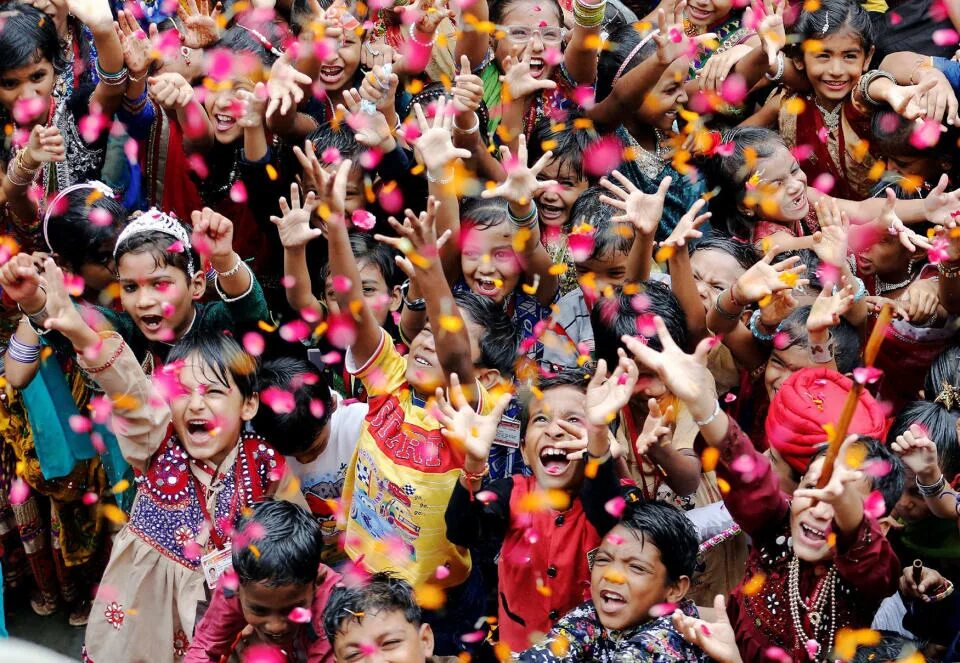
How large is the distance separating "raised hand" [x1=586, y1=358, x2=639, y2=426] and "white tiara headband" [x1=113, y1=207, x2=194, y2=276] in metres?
1.50

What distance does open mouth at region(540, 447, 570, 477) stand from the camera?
3547mm

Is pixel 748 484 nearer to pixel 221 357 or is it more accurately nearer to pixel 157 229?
pixel 221 357

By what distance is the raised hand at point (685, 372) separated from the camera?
10.8 ft

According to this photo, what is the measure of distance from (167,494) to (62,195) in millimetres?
1240

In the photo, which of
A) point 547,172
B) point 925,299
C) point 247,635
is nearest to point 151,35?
point 547,172

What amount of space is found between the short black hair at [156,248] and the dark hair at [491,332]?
902 millimetres

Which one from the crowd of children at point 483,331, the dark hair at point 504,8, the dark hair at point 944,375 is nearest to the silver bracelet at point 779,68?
the crowd of children at point 483,331

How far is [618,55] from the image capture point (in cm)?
495

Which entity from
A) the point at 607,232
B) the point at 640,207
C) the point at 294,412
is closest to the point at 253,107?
the point at 294,412

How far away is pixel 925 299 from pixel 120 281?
8.65 ft

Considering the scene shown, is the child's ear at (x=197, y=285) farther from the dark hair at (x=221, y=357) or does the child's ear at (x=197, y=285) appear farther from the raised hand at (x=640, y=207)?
the raised hand at (x=640, y=207)

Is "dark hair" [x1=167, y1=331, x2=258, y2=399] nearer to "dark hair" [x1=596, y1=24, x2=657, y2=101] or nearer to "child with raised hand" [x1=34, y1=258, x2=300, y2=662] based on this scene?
"child with raised hand" [x1=34, y1=258, x2=300, y2=662]

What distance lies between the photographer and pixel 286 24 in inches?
208

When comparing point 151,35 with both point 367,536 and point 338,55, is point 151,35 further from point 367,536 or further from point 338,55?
point 367,536
